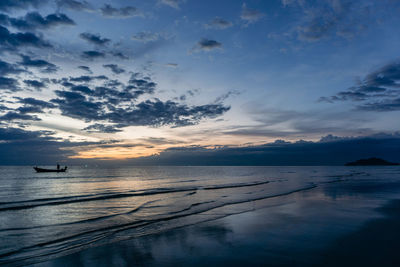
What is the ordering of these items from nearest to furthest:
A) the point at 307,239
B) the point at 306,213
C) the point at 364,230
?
1. the point at 307,239
2. the point at 364,230
3. the point at 306,213

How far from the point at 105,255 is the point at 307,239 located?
7.53 metres

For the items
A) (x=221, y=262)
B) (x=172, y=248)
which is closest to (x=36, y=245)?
(x=172, y=248)

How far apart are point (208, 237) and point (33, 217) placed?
12350 mm

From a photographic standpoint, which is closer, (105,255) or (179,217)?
(105,255)

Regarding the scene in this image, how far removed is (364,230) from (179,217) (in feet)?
31.9

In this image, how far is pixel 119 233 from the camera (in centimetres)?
1118

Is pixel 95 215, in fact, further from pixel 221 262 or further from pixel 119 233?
pixel 221 262

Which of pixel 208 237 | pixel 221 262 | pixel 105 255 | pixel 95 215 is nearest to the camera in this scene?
pixel 221 262

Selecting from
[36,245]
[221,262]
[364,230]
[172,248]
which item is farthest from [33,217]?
[364,230]

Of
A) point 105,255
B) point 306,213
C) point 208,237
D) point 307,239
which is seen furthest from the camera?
point 306,213

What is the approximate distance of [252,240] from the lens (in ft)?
31.4

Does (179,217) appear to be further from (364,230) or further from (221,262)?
(364,230)

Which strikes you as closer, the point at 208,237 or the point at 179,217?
the point at 208,237

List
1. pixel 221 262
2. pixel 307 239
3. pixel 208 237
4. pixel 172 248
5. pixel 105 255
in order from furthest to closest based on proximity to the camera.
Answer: pixel 208 237
pixel 307 239
pixel 172 248
pixel 105 255
pixel 221 262
